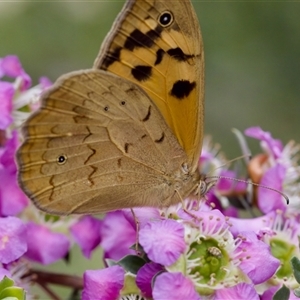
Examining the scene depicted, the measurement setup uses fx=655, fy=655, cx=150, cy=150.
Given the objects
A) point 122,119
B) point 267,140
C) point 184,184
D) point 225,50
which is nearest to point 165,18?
point 122,119

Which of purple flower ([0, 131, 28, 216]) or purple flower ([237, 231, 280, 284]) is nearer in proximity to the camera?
purple flower ([237, 231, 280, 284])

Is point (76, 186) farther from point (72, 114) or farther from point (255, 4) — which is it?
point (255, 4)

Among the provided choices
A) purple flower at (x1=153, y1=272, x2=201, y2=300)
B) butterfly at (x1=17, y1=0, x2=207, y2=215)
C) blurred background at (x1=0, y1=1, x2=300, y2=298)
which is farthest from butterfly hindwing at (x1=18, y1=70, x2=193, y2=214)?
blurred background at (x1=0, y1=1, x2=300, y2=298)

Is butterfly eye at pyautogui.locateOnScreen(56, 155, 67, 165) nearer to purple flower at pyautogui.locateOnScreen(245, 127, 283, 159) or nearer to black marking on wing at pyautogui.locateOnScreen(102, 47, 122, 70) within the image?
black marking on wing at pyautogui.locateOnScreen(102, 47, 122, 70)

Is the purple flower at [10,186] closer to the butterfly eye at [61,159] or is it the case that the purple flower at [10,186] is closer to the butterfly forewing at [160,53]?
the butterfly eye at [61,159]

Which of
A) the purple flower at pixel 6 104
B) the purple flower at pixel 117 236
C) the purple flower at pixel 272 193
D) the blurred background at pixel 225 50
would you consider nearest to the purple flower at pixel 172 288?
the purple flower at pixel 117 236

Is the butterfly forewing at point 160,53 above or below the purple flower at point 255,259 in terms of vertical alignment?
above
